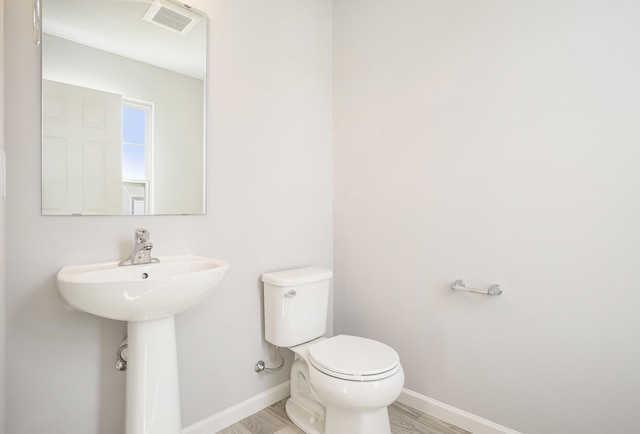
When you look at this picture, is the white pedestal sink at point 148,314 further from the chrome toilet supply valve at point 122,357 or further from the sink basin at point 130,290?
the chrome toilet supply valve at point 122,357

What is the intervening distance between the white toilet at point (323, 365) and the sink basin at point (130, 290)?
564 mm

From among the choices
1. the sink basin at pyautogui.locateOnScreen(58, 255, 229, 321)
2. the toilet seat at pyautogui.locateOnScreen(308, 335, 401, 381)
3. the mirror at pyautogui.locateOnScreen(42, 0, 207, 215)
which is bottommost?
the toilet seat at pyautogui.locateOnScreen(308, 335, 401, 381)

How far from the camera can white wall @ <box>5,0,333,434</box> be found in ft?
3.88

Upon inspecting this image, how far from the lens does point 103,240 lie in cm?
134

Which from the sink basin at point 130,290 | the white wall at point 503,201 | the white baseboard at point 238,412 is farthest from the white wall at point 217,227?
the white wall at point 503,201

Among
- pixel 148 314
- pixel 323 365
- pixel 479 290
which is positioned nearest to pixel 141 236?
pixel 148 314

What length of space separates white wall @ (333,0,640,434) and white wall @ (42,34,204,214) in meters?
1.01

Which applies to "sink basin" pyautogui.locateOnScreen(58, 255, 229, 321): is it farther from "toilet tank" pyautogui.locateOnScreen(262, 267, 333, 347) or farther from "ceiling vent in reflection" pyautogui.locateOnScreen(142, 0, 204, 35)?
"ceiling vent in reflection" pyautogui.locateOnScreen(142, 0, 204, 35)

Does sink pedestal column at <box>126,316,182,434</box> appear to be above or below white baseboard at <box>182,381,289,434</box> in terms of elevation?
above

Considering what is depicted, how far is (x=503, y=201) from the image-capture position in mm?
1551

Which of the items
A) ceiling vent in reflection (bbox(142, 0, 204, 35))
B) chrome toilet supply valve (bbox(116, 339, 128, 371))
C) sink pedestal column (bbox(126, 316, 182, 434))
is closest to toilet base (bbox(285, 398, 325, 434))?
sink pedestal column (bbox(126, 316, 182, 434))

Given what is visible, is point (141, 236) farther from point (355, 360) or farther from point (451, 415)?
point (451, 415)

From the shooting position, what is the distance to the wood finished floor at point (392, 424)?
5.44 feet

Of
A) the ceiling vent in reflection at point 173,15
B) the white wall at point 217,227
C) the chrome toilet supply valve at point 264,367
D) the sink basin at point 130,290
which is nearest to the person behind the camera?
the sink basin at point 130,290
